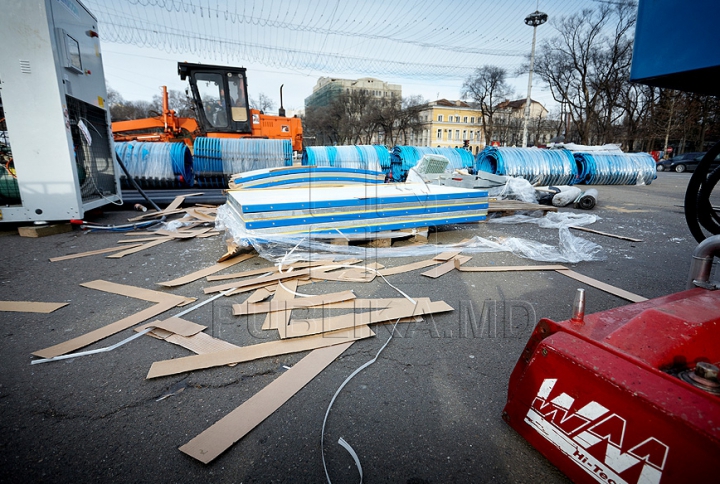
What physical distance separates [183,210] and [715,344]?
27.1 feet

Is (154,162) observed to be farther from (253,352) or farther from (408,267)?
(253,352)

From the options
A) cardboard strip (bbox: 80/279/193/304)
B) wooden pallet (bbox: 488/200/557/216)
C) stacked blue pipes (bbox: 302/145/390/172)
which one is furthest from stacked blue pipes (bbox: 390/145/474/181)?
cardboard strip (bbox: 80/279/193/304)

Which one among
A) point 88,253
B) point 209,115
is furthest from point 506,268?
point 209,115

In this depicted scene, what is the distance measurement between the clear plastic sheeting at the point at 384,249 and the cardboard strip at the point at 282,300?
2.21 feet

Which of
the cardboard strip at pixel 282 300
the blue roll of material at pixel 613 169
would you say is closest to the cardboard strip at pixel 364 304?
the cardboard strip at pixel 282 300

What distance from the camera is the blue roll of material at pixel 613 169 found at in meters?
14.0

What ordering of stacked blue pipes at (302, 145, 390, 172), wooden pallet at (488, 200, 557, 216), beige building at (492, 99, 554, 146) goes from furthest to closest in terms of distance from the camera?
beige building at (492, 99, 554, 146) < stacked blue pipes at (302, 145, 390, 172) < wooden pallet at (488, 200, 557, 216)

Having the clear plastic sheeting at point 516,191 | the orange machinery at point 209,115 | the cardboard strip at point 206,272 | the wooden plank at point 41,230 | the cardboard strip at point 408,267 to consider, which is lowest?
the cardboard strip at point 408,267

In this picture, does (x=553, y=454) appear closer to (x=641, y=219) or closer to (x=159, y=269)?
(x=159, y=269)

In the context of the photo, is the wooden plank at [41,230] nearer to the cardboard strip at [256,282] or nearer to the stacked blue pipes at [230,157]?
the cardboard strip at [256,282]

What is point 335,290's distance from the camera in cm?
364

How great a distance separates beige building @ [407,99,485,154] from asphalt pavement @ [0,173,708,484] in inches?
2699

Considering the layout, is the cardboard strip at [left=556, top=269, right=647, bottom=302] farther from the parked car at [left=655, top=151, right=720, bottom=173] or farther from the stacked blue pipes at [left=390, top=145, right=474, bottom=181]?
the parked car at [left=655, top=151, right=720, bottom=173]

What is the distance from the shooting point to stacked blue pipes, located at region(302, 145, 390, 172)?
11281mm
